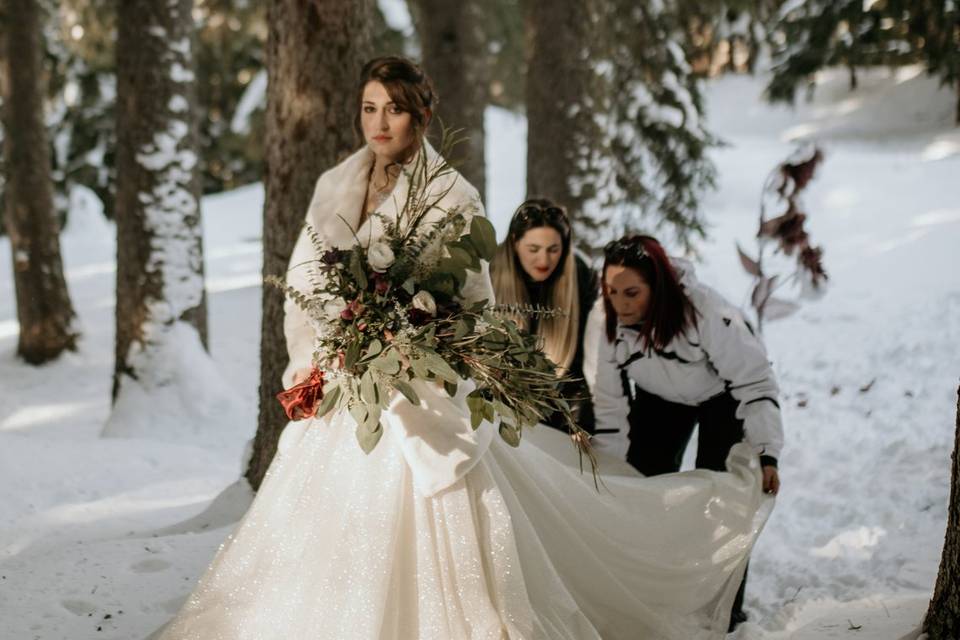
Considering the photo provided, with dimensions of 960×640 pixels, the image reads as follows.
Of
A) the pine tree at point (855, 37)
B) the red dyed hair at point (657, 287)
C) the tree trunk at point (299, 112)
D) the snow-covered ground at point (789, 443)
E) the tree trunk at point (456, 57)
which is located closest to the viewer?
the red dyed hair at point (657, 287)

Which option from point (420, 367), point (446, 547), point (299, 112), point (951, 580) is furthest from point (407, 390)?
point (299, 112)

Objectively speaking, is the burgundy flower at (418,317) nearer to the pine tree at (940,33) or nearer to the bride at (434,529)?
the bride at (434,529)

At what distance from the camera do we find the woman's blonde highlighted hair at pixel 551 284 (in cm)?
479

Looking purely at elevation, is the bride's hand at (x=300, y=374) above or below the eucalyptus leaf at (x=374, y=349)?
below

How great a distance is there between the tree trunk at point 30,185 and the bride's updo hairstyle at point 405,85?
9.70 metres

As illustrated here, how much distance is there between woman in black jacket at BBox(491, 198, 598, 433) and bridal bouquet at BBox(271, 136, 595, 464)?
4.36ft

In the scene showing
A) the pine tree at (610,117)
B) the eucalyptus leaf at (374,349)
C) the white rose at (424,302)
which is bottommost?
the eucalyptus leaf at (374,349)

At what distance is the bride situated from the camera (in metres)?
3.21

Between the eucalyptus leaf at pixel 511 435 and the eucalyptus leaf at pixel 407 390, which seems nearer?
the eucalyptus leaf at pixel 407 390

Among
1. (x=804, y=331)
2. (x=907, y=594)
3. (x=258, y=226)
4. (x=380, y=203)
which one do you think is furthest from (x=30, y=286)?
(x=907, y=594)

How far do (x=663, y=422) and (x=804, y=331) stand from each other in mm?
5495

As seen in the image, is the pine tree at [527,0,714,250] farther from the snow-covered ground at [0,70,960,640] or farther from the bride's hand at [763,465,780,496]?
the bride's hand at [763,465,780,496]

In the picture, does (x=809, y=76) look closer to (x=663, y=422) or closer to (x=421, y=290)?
(x=663, y=422)

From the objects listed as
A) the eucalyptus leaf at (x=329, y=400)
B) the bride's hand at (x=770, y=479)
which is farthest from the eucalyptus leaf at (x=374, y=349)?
the bride's hand at (x=770, y=479)
